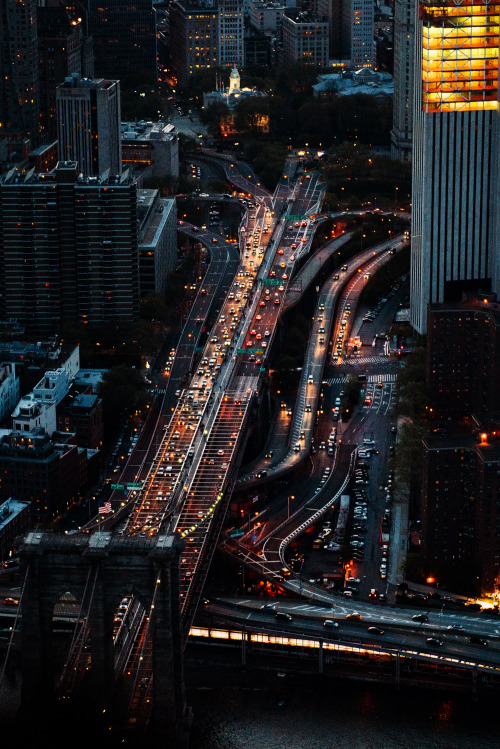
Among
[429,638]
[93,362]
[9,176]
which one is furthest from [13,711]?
[9,176]

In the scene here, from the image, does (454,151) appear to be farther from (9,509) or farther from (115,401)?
(9,509)

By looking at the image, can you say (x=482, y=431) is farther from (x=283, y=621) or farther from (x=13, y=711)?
(x=13, y=711)

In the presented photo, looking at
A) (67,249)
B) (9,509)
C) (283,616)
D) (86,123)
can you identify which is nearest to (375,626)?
(283,616)

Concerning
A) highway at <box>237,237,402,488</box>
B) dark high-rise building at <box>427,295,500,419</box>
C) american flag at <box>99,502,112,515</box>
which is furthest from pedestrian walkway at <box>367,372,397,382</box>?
american flag at <box>99,502,112,515</box>

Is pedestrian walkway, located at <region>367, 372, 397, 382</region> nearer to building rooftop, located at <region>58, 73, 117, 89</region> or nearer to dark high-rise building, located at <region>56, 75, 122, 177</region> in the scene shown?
dark high-rise building, located at <region>56, 75, 122, 177</region>

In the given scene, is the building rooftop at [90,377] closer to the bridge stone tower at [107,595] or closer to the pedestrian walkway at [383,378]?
the pedestrian walkway at [383,378]

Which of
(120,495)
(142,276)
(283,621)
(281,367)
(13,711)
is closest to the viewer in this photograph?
(13,711)
